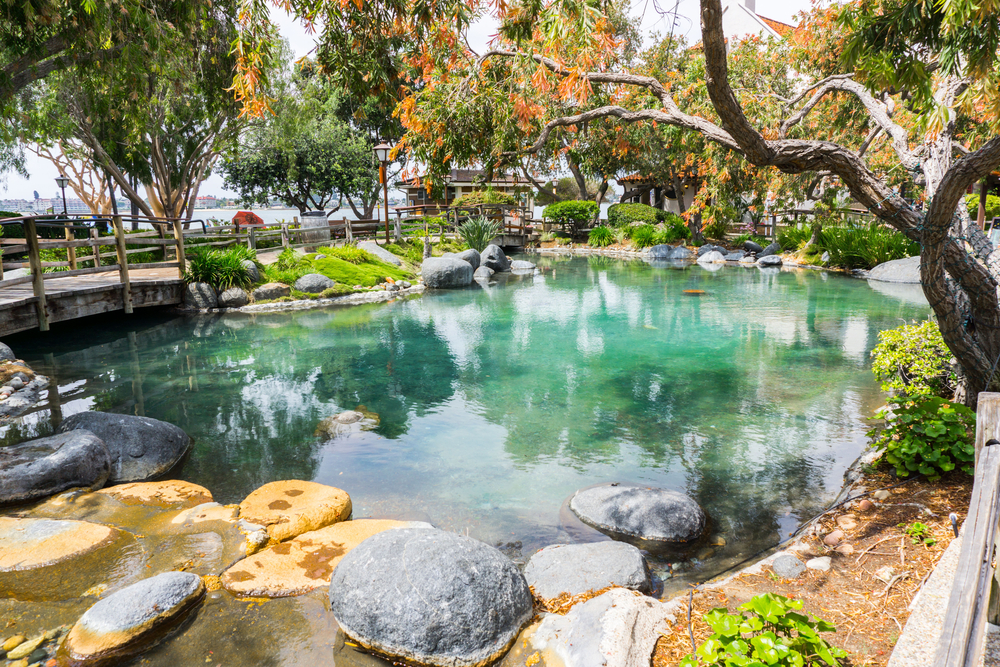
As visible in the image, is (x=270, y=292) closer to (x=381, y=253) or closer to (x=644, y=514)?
(x=381, y=253)

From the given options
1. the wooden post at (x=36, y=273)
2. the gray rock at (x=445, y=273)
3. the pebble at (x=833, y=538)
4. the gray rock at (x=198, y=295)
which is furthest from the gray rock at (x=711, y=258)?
the pebble at (x=833, y=538)

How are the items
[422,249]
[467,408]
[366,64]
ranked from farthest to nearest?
[422,249] < [467,408] < [366,64]

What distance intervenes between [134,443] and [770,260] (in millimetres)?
22325

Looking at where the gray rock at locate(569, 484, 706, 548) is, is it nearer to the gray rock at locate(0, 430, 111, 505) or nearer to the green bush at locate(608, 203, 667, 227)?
the gray rock at locate(0, 430, 111, 505)

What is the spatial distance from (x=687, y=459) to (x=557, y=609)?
2.96m

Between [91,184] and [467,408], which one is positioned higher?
[91,184]

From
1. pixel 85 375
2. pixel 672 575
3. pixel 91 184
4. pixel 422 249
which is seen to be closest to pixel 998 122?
pixel 672 575

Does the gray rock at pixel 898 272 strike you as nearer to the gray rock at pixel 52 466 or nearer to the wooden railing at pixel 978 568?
the wooden railing at pixel 978 568

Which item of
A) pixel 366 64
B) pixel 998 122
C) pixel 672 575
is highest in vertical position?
pixel 366 64

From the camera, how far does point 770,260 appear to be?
2308cm

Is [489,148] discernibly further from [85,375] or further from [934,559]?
[85,375]

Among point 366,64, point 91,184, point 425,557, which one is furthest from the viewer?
point 91,184

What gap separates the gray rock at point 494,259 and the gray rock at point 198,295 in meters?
9.81

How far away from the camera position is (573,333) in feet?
40.2
